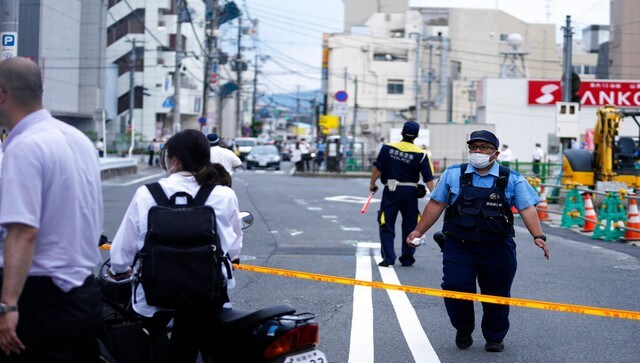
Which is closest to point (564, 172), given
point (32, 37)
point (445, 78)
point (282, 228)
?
point (282, 228)

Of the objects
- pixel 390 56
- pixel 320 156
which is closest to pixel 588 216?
pixel 320 156

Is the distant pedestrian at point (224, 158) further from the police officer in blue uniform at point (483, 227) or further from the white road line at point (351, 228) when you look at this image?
the white road line at point (351, 228)

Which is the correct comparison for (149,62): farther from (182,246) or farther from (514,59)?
(182,246)

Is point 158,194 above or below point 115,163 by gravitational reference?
above

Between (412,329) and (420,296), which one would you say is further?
(420,296)

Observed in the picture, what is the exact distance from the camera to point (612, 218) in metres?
17.1

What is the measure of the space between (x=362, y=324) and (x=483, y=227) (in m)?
1.80

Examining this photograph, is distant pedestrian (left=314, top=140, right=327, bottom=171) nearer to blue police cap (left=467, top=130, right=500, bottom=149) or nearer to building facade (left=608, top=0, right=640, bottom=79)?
building facade (left=608, top=0, right=640, bottom=79)

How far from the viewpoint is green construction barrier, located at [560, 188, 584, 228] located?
65.5 ft

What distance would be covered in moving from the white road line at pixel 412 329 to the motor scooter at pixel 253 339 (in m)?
2.48

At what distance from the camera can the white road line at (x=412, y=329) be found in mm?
7090

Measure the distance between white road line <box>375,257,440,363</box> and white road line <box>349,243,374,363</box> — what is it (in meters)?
0.27

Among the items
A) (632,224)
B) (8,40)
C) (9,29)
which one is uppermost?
(9,29)

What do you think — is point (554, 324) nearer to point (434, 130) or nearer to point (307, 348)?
point (307, 348)
